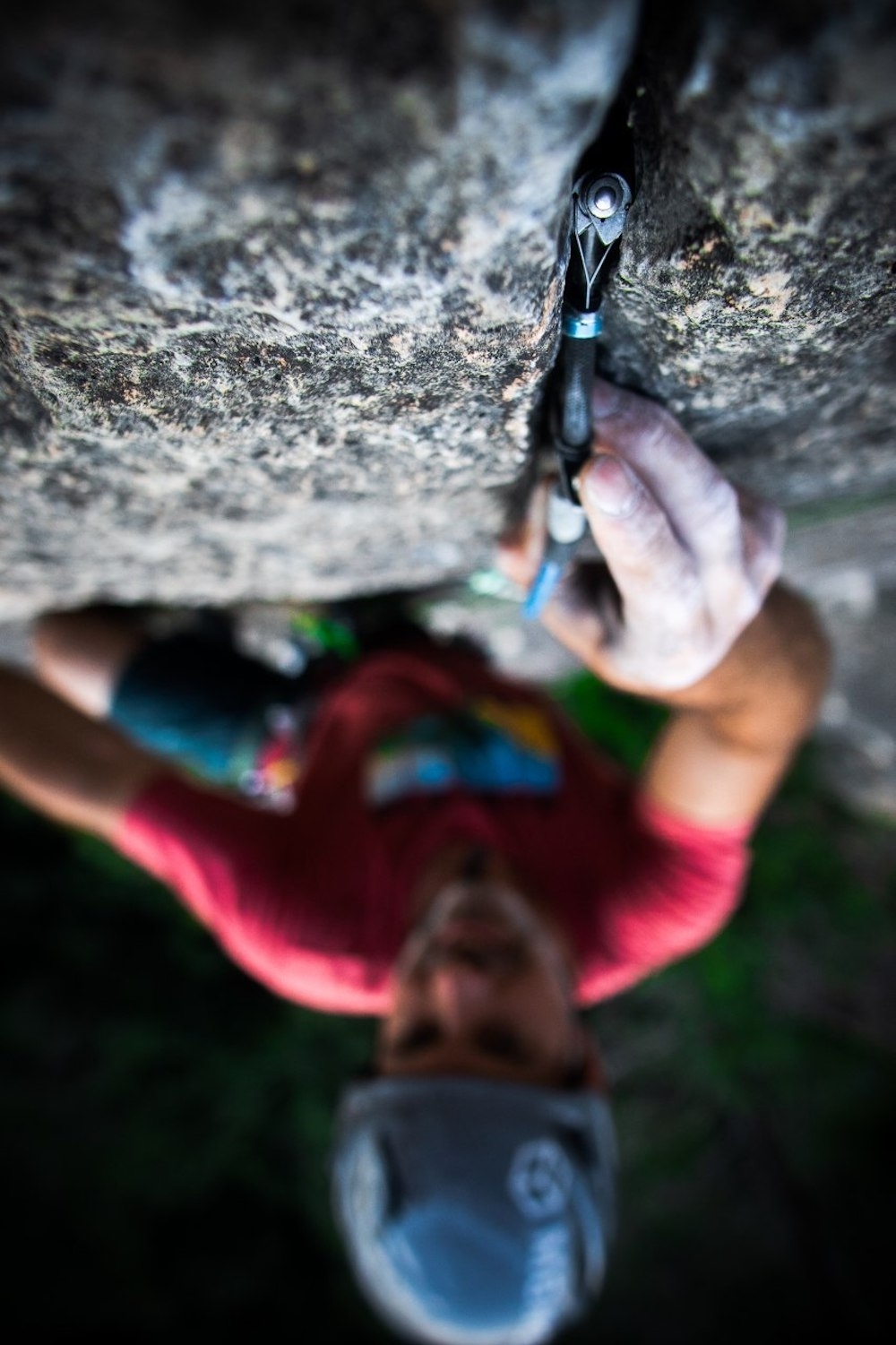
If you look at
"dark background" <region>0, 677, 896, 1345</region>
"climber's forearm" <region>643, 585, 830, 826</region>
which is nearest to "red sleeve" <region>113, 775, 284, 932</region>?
"climber's forearm" <region>643, 585, 830, 826</region>

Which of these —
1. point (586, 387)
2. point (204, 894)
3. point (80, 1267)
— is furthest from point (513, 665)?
point (80, 1267)

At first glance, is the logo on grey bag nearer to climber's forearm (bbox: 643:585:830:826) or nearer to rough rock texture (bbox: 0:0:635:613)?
climber's forearm (bbox: 643:585:830:826)

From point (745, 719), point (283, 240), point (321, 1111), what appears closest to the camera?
point (283, 240)

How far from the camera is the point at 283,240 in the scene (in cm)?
40

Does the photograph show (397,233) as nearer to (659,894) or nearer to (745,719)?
(745,719)

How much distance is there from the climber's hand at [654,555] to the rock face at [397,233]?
67 millimetres

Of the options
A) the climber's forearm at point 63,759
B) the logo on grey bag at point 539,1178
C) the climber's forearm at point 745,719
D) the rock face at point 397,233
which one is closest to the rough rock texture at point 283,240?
the rock face at point 397,233

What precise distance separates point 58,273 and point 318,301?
0.13m

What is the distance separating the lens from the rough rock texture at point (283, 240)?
1.02 feet

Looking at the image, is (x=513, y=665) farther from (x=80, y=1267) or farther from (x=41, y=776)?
(x=80, y=1267)

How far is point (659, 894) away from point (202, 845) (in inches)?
29.5

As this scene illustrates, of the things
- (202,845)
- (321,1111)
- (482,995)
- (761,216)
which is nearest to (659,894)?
(482,995)

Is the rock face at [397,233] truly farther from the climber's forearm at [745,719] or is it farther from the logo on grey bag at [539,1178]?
the logo on grey bag at [539,1178]

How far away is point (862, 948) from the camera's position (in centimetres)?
270
